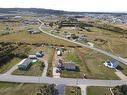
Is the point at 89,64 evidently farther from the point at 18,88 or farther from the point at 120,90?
the point at 18,88

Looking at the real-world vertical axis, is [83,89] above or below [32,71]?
above

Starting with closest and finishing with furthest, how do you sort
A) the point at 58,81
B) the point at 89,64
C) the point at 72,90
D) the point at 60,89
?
1. the point at 60,89
2. the point at 72,90
3. the point at 58,81
4. the point at 89,64

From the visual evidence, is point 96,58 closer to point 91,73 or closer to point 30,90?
point 91,73

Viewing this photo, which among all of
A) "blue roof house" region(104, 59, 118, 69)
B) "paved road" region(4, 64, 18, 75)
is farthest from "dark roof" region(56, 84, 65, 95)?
"blue roof house" region(104, 59, 118, 69)

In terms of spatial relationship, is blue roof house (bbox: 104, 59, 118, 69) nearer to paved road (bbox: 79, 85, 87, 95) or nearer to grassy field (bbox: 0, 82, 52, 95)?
paved road (bbox: 79, 85, 87, 95)

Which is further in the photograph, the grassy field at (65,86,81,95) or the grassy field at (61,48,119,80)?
the grassy field at (61,48,119,80)

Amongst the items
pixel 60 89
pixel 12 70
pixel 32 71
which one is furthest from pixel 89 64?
pixel 60 89

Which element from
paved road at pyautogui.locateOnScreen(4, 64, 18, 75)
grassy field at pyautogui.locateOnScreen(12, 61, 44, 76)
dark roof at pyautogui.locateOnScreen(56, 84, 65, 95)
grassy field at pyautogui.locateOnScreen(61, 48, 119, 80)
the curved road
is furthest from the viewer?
grassy field at pyautogui.locateOnScreen(61, 48, 119, 80)
